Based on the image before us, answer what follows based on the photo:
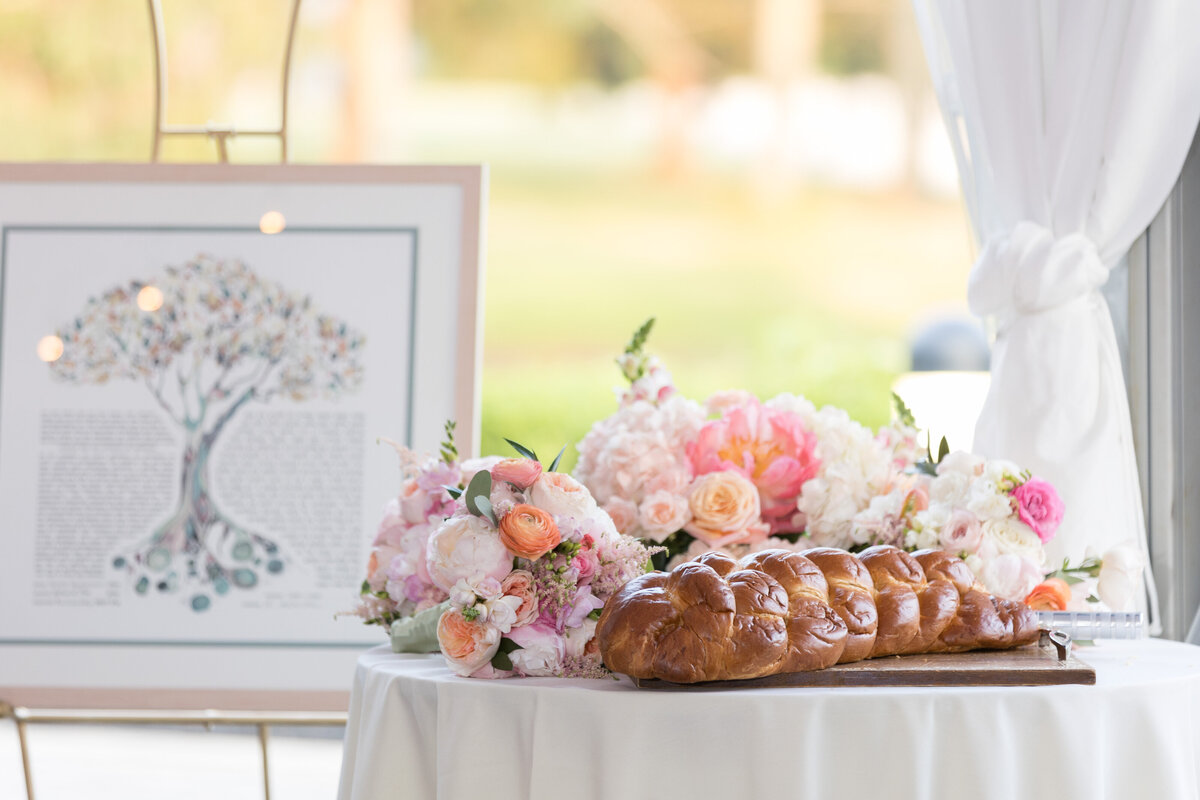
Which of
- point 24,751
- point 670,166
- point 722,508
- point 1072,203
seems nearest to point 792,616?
point 722,508

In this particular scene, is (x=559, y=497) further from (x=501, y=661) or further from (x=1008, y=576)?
(x=1008, y=576)

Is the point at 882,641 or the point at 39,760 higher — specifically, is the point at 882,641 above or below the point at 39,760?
above

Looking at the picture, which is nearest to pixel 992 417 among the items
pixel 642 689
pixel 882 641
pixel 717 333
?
pixel 882 641

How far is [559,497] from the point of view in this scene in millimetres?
1527

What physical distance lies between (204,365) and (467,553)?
1666 mm

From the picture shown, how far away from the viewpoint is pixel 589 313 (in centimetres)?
795

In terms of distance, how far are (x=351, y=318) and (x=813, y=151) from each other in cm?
576

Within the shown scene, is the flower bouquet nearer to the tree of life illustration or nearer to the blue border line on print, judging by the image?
the blue border line on print

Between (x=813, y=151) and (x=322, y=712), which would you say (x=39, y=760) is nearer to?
(x=322, y=712)

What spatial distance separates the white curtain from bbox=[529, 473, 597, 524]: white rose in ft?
4.21

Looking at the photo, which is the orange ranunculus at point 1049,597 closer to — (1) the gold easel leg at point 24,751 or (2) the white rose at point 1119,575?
(2) the white rose at point 1119,575

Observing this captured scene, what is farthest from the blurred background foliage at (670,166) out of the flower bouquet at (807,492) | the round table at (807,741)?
the round table at (807,741)

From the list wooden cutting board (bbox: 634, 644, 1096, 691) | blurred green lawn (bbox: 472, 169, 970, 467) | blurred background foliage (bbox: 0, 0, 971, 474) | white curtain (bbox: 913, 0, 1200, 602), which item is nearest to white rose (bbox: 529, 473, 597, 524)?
wooden cutting board (bbox: 634, 644, 1096, 691)

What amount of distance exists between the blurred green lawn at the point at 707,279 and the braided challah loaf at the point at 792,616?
6146 millimetres
